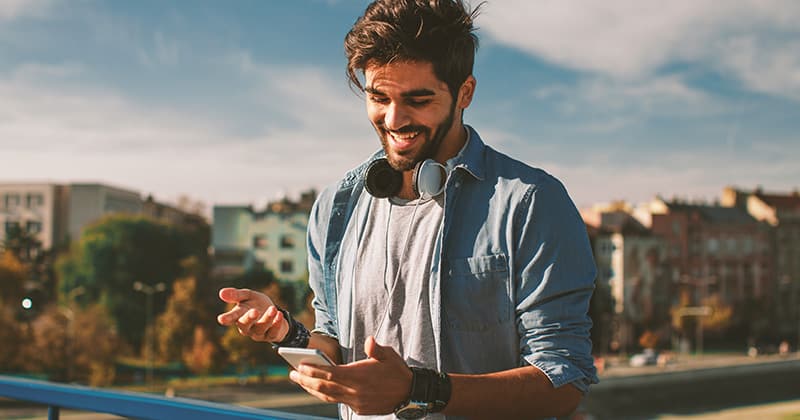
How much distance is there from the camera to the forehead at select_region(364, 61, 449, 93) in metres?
1.39

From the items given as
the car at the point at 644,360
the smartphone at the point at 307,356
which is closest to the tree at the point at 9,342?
the car at the point at 644,360

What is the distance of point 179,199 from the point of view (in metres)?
48.2

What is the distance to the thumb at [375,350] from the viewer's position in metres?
1.14

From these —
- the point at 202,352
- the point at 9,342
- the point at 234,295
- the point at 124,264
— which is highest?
the point at 124,264

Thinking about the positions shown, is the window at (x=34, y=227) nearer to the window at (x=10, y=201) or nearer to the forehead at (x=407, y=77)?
the window at (x=10, y=201)

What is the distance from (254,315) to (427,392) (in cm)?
38

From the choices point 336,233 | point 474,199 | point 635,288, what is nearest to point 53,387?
point 336,233

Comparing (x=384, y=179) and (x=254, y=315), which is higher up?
(x=384, y=179)

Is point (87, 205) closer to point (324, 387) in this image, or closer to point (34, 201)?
point (34, 201)

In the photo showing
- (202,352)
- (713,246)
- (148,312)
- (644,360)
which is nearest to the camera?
(202,352)

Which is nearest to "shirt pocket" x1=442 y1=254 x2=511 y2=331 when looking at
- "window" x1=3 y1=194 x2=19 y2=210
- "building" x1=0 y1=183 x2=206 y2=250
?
"building" x1=0 y1=183 x2=206 y2=250

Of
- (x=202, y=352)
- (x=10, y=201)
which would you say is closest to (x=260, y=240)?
(x=202, y=352)

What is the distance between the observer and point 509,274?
4.34 feet

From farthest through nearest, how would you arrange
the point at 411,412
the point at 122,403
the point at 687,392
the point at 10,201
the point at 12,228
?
the point at 10,201 < the point at 12,228 < the point at 687,392 < the point at 122,403 < the point at 411,412
